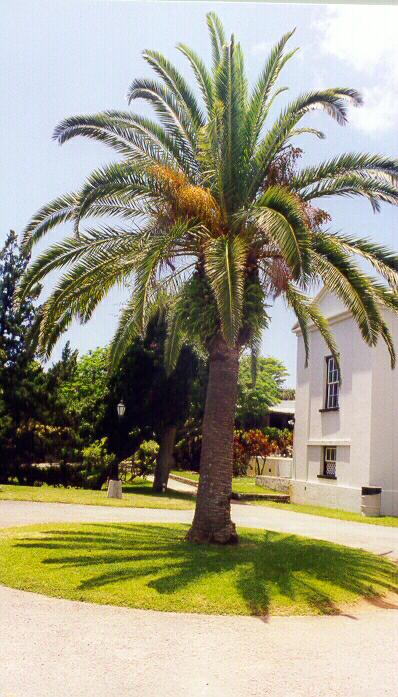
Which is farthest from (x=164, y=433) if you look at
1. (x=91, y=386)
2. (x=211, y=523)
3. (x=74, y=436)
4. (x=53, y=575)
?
(x=53, y=575)

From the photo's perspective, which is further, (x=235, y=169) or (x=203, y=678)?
(x=235, y=169)

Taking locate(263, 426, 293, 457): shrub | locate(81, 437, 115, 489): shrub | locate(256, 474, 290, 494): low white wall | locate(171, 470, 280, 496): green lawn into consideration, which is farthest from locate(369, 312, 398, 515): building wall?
locate(263, 426, 293, 457): shrub

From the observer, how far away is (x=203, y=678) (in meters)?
4.73

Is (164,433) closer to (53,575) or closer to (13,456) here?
(13,456)

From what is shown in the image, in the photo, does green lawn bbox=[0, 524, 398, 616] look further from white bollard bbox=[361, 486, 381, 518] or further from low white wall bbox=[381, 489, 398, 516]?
low white wall bbox=[381, 489, 398, 516]

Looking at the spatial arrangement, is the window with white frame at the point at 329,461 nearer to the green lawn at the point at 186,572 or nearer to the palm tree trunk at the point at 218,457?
the green lawn at the point at 186,572

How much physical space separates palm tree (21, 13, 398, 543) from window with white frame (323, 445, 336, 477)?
37.1 ft

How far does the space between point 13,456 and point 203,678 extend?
1747cm

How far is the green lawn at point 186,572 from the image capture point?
6723mm

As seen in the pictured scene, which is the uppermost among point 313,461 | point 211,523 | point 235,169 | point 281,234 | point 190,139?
point 190,139

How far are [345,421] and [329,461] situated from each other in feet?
5.95

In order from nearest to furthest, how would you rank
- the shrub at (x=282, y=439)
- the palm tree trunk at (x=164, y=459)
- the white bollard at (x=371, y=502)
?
the white bollard at (x=371, y=502)
the palm tree trunk at (x=164, y=459)
the shrub at (x=282, y=439)

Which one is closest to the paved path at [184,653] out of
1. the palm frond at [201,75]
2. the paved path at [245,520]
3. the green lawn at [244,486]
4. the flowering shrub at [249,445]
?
the paved path at [245,520]

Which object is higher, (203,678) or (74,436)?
(74,436)
